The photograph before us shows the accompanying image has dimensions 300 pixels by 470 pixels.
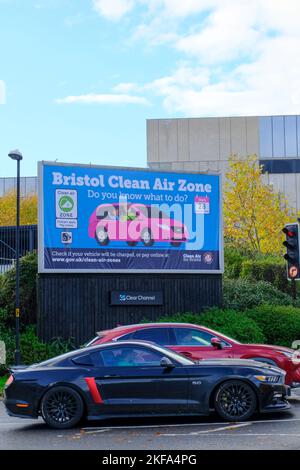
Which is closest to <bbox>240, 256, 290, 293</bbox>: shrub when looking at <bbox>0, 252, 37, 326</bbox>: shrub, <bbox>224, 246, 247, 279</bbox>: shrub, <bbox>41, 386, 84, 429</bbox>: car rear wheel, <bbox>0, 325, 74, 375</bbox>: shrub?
<bbox>224, 246, 247, 279</bbox>: shrub

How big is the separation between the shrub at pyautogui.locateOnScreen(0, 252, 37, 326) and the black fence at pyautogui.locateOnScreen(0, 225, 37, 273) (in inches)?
211

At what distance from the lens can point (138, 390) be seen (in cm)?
1109

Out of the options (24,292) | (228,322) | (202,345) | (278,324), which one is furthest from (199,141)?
(202,345)

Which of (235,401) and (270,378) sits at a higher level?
(270,378)

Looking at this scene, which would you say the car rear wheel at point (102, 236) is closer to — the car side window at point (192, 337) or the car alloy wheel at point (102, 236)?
the car alloy wheel at point (102, 236)

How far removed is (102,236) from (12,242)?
428 inches

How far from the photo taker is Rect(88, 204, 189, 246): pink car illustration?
21.4 m

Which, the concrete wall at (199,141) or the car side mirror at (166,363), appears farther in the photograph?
the concrete wall at (199,141)

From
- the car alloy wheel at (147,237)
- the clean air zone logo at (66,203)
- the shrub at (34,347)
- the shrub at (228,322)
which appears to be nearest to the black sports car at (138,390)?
the shrub at (34,347)

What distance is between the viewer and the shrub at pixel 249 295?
23.6 m

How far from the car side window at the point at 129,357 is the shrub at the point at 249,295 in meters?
12.0

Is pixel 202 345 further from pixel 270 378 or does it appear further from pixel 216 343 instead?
pixel 270 378

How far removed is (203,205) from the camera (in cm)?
2283

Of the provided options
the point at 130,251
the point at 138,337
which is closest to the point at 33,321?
the point at 130,251
